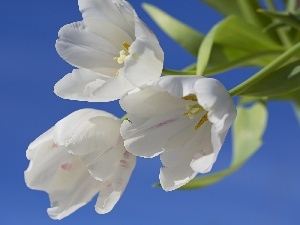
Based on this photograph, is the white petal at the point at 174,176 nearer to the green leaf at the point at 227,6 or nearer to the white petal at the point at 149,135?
the white petal at the point at 149,135

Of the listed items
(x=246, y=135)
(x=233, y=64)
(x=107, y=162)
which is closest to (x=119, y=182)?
(x=107, y=162)

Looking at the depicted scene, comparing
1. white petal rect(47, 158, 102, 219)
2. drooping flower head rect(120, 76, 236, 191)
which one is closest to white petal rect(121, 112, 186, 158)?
drooping flower head rect(120, 76, 236, 191)

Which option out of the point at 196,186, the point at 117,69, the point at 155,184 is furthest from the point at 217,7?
the point at 117,69

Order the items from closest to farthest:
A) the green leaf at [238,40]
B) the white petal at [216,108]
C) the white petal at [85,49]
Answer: the white petal at [216,108]
the white petal at [85,49]
the green leaf at [238,40]

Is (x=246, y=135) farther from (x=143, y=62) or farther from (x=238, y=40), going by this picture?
(x=143, y=62)

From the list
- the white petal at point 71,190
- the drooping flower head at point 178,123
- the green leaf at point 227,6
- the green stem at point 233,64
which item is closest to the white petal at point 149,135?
the drooping flower head at point 178,123

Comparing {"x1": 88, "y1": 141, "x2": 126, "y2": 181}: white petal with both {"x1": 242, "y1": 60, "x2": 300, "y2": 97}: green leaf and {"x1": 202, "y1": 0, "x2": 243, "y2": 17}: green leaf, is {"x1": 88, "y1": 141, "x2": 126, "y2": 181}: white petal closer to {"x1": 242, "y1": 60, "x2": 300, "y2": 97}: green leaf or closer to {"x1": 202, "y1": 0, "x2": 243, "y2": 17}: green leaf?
{"x1": 242, "y1": 60, "x2": 300, "y2": 97}: green leaf
